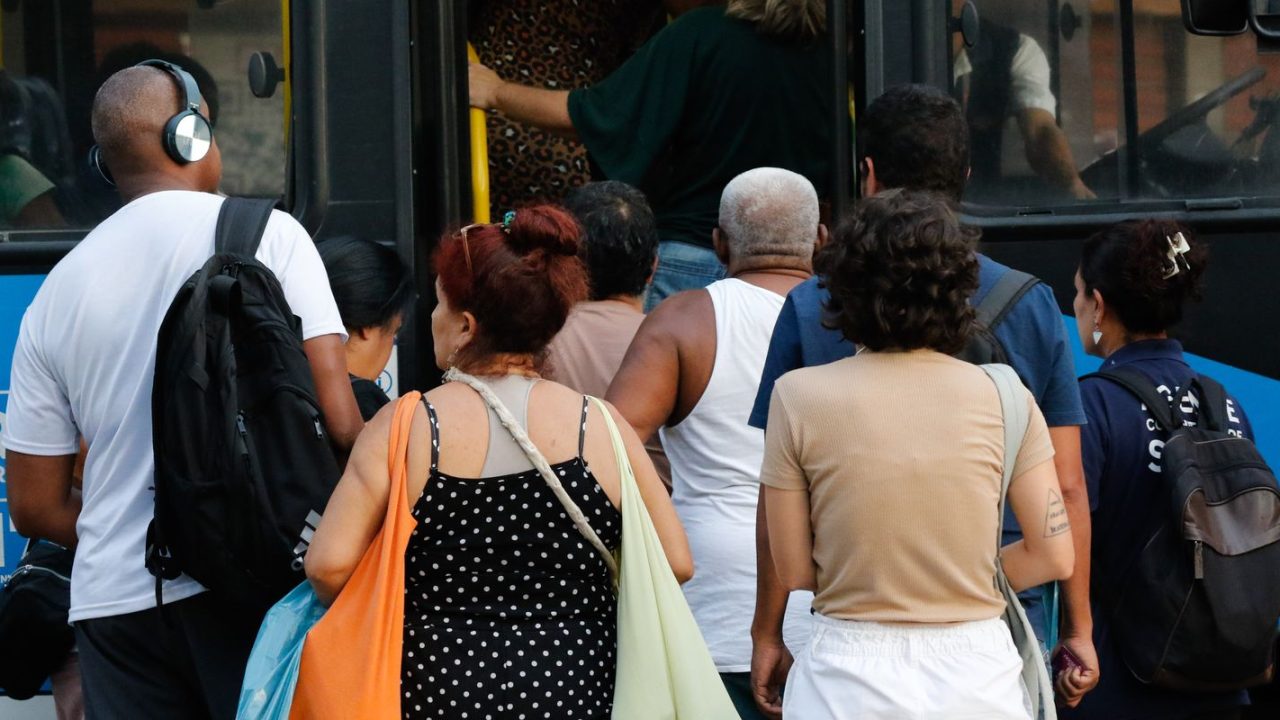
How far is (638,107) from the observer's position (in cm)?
389

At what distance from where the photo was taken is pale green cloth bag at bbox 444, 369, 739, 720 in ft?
7.53

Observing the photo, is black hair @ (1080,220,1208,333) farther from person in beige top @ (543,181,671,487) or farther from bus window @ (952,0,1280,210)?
person in beige top @ (543,181,671,487)

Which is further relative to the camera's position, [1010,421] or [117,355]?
[117,355]

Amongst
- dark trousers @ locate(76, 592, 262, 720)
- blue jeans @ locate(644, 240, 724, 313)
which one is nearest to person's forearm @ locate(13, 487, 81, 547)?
dark trousers @ locate(76, 592, 262, 720)

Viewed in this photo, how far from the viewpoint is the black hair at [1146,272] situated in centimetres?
314

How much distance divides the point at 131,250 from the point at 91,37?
116 cm

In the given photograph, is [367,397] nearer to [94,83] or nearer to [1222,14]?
[94,83]

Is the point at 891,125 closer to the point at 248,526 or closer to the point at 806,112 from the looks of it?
the point at 806,112

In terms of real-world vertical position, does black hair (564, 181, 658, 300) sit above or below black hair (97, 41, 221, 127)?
below

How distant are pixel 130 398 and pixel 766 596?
1129 millimetres

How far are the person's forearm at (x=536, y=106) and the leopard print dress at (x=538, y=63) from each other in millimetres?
412

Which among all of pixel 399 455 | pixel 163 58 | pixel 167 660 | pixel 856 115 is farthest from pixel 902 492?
pixel 163 58

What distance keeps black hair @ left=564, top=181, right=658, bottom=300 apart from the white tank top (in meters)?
0.38

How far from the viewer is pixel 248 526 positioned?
2.48 m
